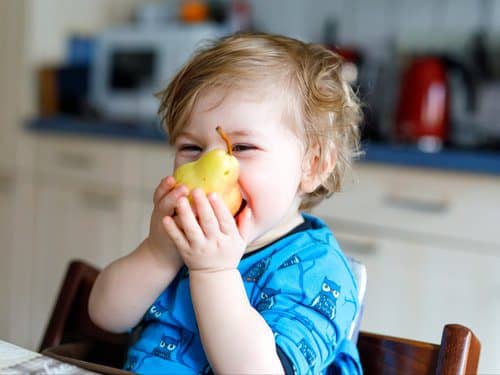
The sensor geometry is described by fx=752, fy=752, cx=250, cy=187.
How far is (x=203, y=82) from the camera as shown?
2.88ft

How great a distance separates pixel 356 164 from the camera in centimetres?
193

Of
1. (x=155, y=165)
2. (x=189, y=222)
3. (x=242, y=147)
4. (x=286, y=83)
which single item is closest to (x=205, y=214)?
(x=189, y=222)

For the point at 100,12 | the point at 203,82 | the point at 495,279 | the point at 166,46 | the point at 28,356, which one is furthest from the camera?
the point at 100,12

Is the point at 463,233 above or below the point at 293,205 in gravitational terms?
below

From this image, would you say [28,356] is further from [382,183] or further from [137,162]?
[137,162]

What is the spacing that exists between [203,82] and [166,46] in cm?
171

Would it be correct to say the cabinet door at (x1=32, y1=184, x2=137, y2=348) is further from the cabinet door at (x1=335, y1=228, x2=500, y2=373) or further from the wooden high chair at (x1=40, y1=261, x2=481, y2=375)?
the wooden high chair at (x1=40, y1=261, x2=481, y2=375)

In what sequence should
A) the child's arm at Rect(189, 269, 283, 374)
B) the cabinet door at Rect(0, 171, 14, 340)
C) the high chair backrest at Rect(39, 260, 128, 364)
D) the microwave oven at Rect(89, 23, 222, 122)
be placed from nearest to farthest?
the child's arm at Rect(189, 269, 283, 374)
the high chair backrest at Rect(39, 260, 128, 364)
the microwave oven at Rect(89, 23, 222, 122)
the cabinet door at Rect(0, 171, 14, 340)

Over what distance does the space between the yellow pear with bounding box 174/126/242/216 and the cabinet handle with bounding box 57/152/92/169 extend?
67.6 inches

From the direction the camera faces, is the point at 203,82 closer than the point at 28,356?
No

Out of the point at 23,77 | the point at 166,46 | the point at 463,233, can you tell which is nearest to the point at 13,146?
the point at 23,77

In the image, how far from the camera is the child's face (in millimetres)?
842

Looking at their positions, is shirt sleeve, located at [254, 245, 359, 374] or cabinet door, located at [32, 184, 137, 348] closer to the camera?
shirt sleeve, located at [254, 245, 359, 374]

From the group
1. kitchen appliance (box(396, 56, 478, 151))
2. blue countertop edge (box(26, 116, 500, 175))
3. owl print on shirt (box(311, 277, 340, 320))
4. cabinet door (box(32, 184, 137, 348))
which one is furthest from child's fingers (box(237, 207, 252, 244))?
cabinet door (box(32, 184, 137, 348))
